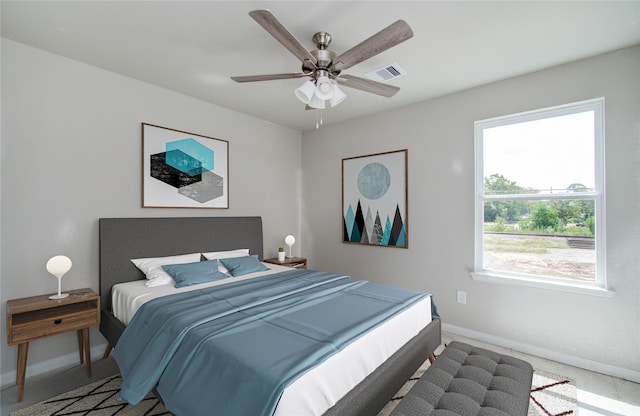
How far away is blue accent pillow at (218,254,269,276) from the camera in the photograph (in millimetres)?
3226

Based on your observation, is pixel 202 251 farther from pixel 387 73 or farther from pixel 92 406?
pixel 387 73

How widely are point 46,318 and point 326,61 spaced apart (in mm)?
2823

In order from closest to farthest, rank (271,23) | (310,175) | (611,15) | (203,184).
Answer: (271,23) < (611,15) < (203,184) < (310,175)

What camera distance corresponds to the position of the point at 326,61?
212cm

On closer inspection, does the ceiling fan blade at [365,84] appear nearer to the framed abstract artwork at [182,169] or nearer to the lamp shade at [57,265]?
the framed abstract artwork at [182,169]

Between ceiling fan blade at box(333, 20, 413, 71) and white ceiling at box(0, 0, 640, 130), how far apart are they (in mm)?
324

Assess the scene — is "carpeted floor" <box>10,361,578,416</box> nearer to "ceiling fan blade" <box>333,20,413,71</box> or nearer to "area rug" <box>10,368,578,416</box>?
"area rug" <box>10,368,578,416</box>

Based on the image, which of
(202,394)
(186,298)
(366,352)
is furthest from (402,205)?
(202,394)

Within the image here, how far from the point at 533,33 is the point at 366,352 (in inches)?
102

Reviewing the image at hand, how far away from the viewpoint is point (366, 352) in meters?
1.71

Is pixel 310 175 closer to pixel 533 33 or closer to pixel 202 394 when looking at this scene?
pixel 533 33

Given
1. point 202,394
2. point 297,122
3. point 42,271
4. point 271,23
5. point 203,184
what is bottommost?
point 202,394

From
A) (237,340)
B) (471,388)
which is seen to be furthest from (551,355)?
(237,340)

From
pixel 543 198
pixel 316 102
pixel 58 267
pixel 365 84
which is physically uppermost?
pixel 365 84
